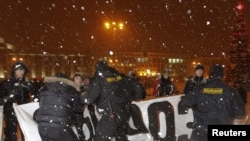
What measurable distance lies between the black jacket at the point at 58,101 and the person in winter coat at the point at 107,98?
1.68 ft

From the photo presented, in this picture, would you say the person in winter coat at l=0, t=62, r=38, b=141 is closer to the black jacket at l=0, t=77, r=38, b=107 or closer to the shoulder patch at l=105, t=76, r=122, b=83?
the black jacket at l=0, t=77, r=38, b=107

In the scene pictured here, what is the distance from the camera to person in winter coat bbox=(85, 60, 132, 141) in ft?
20.7

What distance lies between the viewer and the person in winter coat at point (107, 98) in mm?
6305

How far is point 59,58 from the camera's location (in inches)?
2122

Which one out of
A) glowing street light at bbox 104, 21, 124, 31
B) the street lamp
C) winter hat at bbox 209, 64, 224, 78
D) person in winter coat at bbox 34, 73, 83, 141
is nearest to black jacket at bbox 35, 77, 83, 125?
person in winter coat at bbox 34, 73, 83, 141

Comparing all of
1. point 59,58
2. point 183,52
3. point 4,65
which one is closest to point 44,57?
point 59,58

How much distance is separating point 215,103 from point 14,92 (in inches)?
161

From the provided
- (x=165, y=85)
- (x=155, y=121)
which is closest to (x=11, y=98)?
(x=155, y=121)

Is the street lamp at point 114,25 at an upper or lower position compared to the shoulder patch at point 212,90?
upper

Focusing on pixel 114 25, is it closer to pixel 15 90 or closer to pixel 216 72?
pixel 15 90

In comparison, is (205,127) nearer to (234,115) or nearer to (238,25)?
(234,115)

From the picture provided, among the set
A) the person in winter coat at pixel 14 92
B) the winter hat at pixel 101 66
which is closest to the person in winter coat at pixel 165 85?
the person in winter coat at pixel 14 92

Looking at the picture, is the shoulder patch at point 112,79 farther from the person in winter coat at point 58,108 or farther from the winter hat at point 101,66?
the person in winter coat at point 58,108

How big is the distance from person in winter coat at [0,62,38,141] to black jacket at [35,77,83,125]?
6.94 ft
